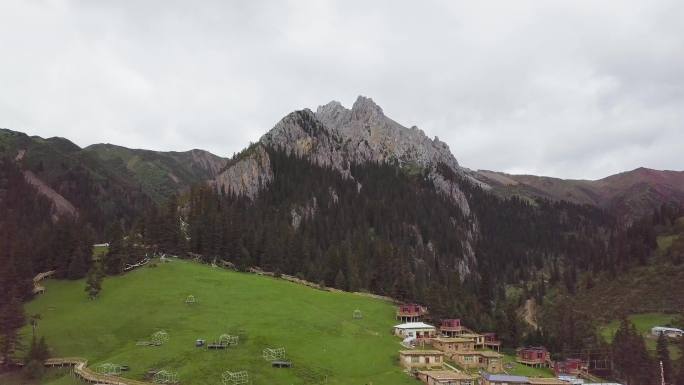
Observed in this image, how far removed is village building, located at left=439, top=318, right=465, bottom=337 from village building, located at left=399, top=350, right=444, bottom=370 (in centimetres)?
2293

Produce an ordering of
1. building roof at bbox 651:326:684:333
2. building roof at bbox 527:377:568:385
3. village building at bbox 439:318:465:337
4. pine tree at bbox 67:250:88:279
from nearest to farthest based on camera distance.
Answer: building roof at bbox 527:377:568:385 → village building at bbox 439:318:465:337 → pine tree at bbox 67:250:88:279 → building roof at bbox 651:326:684:333

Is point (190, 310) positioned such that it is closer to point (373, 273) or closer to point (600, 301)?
point (373, 273)

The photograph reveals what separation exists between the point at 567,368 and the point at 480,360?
21830 millimetres

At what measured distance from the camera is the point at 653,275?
599ft

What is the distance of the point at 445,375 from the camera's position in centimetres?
8200

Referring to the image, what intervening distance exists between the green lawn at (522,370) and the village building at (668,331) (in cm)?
5224

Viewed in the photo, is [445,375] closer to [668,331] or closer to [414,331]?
[414,331]

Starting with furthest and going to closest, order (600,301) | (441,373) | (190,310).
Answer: (600,301), (190,310), (441,373)

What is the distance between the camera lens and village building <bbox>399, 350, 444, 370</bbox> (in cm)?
8906

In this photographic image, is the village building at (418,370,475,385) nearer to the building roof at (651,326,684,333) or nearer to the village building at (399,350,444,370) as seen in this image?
the village building at (399,350,444,370)

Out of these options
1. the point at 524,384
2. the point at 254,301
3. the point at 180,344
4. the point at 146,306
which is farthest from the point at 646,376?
the point at 146,306

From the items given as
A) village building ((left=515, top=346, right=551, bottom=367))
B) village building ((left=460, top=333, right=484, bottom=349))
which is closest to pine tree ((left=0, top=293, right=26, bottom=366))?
village building ((left=460, top=333, right=484, bottom=349))

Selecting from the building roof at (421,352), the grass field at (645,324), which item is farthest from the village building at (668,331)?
the building roof at (421,352)

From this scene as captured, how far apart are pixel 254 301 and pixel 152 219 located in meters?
49.0
